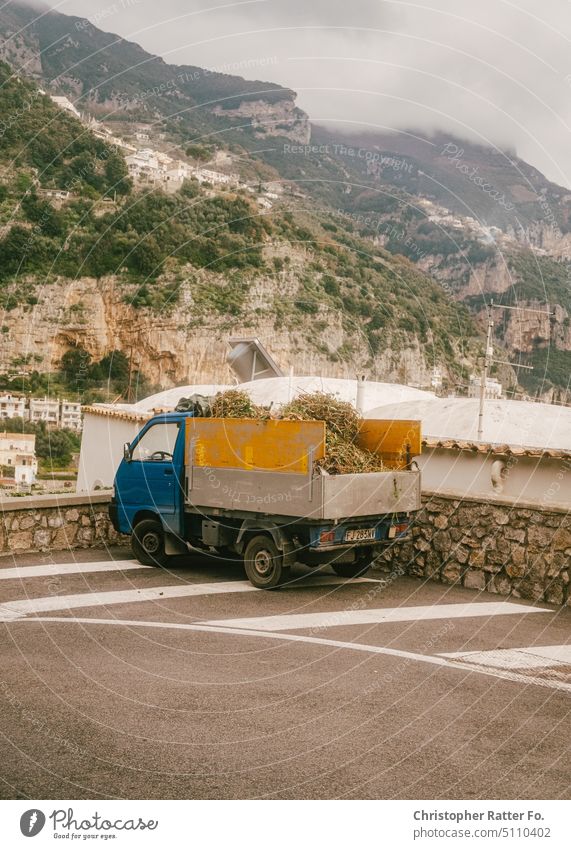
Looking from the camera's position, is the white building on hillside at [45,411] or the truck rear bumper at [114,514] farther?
the white building on hillside at [45,411]

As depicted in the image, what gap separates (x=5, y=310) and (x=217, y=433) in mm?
62019

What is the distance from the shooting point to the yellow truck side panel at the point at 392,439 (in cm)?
1002

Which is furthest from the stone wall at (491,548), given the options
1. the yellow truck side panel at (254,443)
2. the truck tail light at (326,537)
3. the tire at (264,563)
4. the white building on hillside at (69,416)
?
the white building on hillside at (69,416)

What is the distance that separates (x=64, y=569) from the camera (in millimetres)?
10188

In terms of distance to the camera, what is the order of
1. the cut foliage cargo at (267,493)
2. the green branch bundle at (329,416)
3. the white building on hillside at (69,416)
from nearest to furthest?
1. the cut foliage cargo at (267,493)
2. the green branch bundle at (329,416)
3. the white building on hillside at (69,416)

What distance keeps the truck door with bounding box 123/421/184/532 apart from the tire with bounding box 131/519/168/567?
229 millimetres

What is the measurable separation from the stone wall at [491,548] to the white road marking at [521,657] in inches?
86.6

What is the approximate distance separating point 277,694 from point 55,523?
6538 millimetres

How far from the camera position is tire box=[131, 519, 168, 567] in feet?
34.9

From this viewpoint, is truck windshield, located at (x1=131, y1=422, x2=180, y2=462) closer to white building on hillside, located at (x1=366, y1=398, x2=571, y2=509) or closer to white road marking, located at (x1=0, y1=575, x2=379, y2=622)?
white road marking, located at (x1=0, y1=575, x2=379, y2=622)

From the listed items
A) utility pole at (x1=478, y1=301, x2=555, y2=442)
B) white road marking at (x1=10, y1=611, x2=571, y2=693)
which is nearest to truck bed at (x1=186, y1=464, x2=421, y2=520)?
white road marking at (x1=10, y1=611, x2=571, y2=693)

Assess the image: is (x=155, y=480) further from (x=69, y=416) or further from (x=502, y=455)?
(x=69, y=416)

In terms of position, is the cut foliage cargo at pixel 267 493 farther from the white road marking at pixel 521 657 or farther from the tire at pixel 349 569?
the white road marking at pixel 521 657

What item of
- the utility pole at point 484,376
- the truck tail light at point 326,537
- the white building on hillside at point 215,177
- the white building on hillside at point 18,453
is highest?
the white building on hillside at point 215,177
